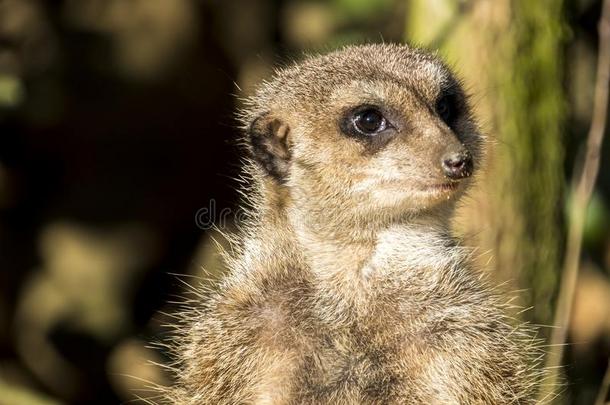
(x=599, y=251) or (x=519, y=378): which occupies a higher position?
(x=599, y=251)

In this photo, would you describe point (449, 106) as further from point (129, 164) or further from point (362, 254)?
point (129, 164)

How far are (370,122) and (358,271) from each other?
0.46m

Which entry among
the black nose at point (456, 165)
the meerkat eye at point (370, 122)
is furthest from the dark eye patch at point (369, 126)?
the black nose at point (456, 165)

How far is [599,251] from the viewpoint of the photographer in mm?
5422

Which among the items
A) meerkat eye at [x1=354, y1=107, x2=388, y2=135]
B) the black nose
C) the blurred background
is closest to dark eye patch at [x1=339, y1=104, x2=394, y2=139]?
meerkat eye at [x1=354, y1=107, x2=388, y2=135]

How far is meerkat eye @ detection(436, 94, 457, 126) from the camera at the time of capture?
3473 millimetres

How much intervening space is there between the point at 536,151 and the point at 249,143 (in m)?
1.17

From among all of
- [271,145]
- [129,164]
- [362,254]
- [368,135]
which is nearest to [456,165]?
[368,135]

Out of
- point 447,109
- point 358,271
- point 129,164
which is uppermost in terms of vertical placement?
point 129,164

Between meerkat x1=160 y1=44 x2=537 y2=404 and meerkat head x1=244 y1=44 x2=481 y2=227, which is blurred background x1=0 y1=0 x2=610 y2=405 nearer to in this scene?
meerkat head x1=244 y1=44 x2=481 y2=227

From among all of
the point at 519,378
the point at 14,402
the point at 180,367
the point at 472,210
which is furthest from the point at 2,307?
the point at 519,378

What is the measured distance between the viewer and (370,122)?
10.7ft

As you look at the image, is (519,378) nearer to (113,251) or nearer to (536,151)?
(536,151)

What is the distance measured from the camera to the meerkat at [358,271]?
3111mm
